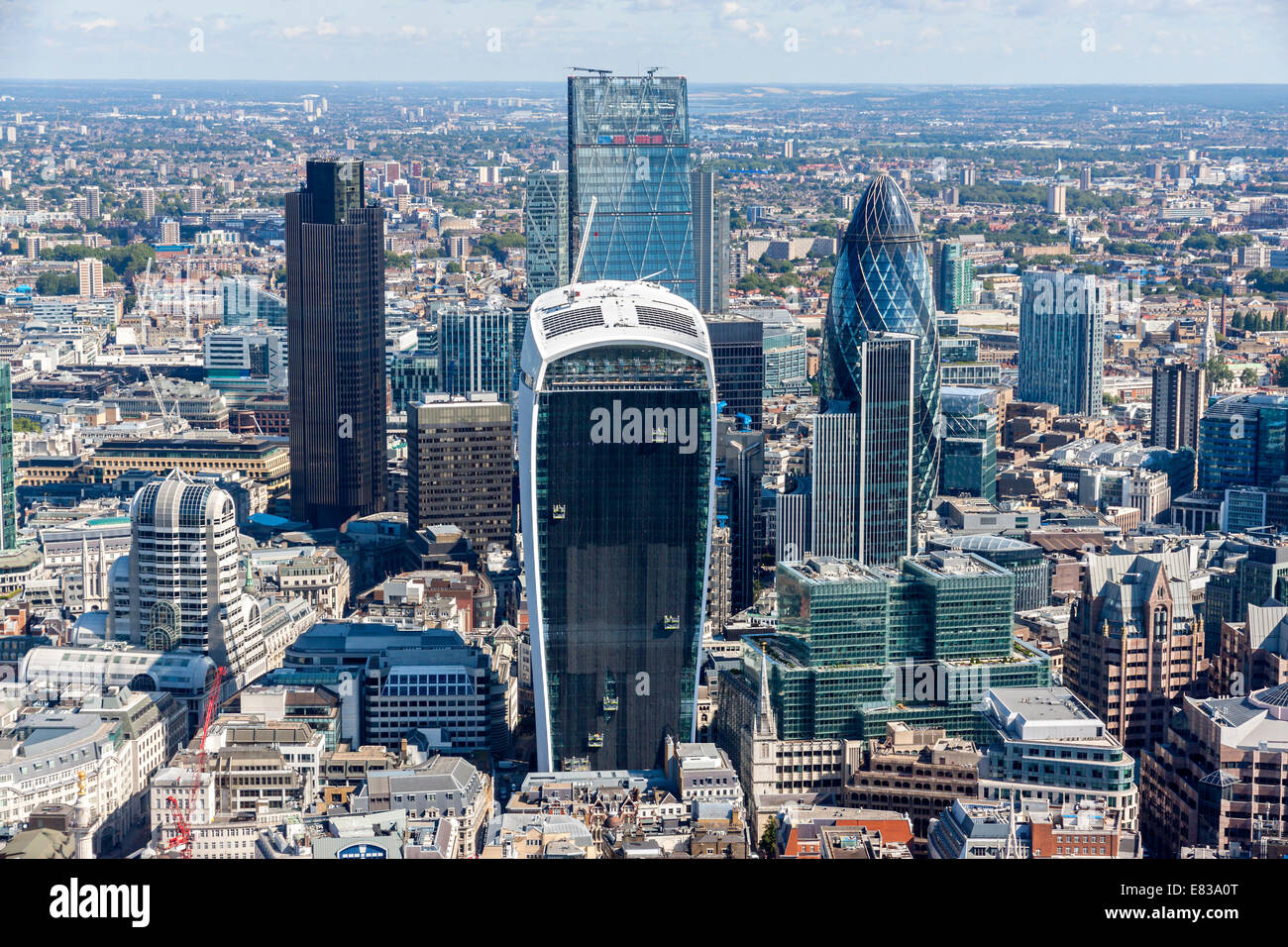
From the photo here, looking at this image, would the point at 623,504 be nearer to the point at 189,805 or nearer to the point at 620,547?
the point at 620,547

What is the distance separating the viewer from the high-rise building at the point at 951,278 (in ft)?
153

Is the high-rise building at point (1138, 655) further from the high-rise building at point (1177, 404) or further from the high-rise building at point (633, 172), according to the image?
the high-rise building at point (1177, 404)

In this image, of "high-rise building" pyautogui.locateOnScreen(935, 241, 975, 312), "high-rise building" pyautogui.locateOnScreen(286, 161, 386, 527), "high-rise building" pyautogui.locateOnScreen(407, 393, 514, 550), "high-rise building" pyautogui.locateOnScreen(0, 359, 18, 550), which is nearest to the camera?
"high-rise building" pyautogui.locateOnScreen(0, 359, 18, 550)

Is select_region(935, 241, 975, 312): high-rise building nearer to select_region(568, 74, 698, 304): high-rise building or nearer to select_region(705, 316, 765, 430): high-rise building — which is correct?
select_region(705, 316, 765, 430): high-rise building

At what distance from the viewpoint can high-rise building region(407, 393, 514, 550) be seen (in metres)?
25.3

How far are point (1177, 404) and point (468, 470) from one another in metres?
13.1

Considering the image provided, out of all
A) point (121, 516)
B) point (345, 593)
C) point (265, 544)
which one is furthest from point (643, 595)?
point (121, 516)

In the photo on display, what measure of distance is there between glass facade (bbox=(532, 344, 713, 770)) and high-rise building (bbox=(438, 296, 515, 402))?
16.9 metres

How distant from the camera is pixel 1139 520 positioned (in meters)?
28.2

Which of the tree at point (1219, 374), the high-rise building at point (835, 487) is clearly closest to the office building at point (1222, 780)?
the high-rise building at point (835, 487)

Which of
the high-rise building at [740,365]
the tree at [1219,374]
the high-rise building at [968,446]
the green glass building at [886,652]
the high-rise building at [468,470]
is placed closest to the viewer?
the green glass building at [886,652]

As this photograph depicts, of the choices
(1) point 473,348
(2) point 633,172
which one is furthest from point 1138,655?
(1) point 473,348

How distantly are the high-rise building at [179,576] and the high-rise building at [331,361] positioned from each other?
9205mm

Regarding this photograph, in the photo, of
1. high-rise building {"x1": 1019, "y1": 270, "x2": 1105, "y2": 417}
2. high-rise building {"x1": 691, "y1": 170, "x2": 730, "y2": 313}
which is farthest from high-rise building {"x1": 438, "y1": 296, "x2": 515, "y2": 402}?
high-rise building {"x1": 1019, "y1": 270, "x2": 1105, "y2": 417}
